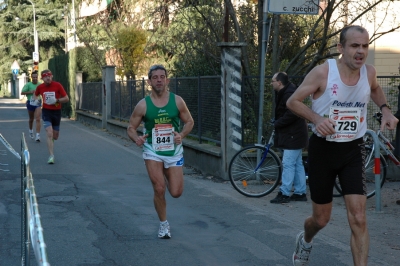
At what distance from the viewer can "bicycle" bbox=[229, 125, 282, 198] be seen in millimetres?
10398

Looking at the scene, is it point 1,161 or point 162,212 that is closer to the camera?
point 162,212

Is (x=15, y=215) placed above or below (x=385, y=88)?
below

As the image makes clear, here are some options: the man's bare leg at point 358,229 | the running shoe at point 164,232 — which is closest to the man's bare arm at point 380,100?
the man's bare leg at point 358,229

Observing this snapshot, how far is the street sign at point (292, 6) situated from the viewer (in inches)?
428

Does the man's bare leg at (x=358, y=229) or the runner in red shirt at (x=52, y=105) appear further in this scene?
the runner in red shirt at (x=52, y=105)

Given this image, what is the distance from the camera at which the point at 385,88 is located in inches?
480

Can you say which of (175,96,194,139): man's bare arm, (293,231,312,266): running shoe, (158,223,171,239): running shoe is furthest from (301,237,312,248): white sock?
(175,96,194,139): man's bare arm

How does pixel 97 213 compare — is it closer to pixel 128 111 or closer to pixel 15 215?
pixel 15 215

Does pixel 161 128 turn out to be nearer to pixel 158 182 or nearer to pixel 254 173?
pixel 158 182

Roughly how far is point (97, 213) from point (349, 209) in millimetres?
4220

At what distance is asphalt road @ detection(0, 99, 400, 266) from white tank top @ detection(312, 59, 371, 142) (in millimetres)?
1642

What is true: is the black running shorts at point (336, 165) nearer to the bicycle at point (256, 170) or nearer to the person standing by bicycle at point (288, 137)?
the person standing by bicycle at point (288, 137)

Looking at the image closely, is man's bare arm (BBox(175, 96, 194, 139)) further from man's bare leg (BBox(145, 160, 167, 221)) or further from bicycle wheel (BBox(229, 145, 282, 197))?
bicycle wheel (BBox(229, 145, 282, 197))

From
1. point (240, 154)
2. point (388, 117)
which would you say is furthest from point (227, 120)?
point (388, 117)
